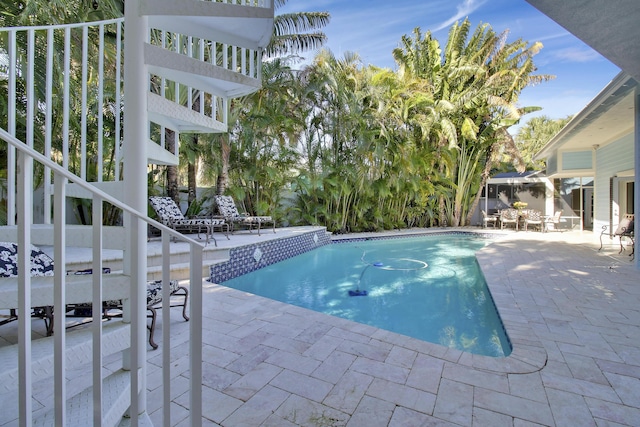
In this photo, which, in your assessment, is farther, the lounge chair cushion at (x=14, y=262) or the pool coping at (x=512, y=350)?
the pool coping at (x=512, y=350)

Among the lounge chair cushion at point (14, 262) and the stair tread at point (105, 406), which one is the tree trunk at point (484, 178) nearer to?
the lounge chair cushion at point (14, 262)

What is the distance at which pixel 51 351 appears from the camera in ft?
6.07

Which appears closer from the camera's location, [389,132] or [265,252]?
[265,252]

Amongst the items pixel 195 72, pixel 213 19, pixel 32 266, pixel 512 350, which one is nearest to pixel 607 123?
pixel 512 350

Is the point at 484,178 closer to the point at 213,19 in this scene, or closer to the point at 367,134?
the point at 367,134

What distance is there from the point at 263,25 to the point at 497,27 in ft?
52.4

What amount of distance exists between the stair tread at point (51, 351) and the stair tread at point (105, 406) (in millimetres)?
235

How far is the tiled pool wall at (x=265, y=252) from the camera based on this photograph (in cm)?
674

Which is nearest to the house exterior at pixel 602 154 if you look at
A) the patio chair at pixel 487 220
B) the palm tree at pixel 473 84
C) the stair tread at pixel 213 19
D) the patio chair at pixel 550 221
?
the patio chair at pixel 550 221

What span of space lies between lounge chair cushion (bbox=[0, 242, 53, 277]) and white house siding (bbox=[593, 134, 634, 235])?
13.4 metres

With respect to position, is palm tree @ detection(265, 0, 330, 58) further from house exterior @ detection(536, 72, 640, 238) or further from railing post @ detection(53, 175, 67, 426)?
railing post @ detection(53, 175, 67, 426)

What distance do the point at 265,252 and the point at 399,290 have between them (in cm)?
337

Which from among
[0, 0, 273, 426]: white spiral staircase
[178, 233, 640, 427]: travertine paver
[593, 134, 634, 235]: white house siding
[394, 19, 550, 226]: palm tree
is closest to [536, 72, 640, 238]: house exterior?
[593, 134, 634, 235]: white house siding

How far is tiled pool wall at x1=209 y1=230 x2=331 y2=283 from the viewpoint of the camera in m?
6.71
